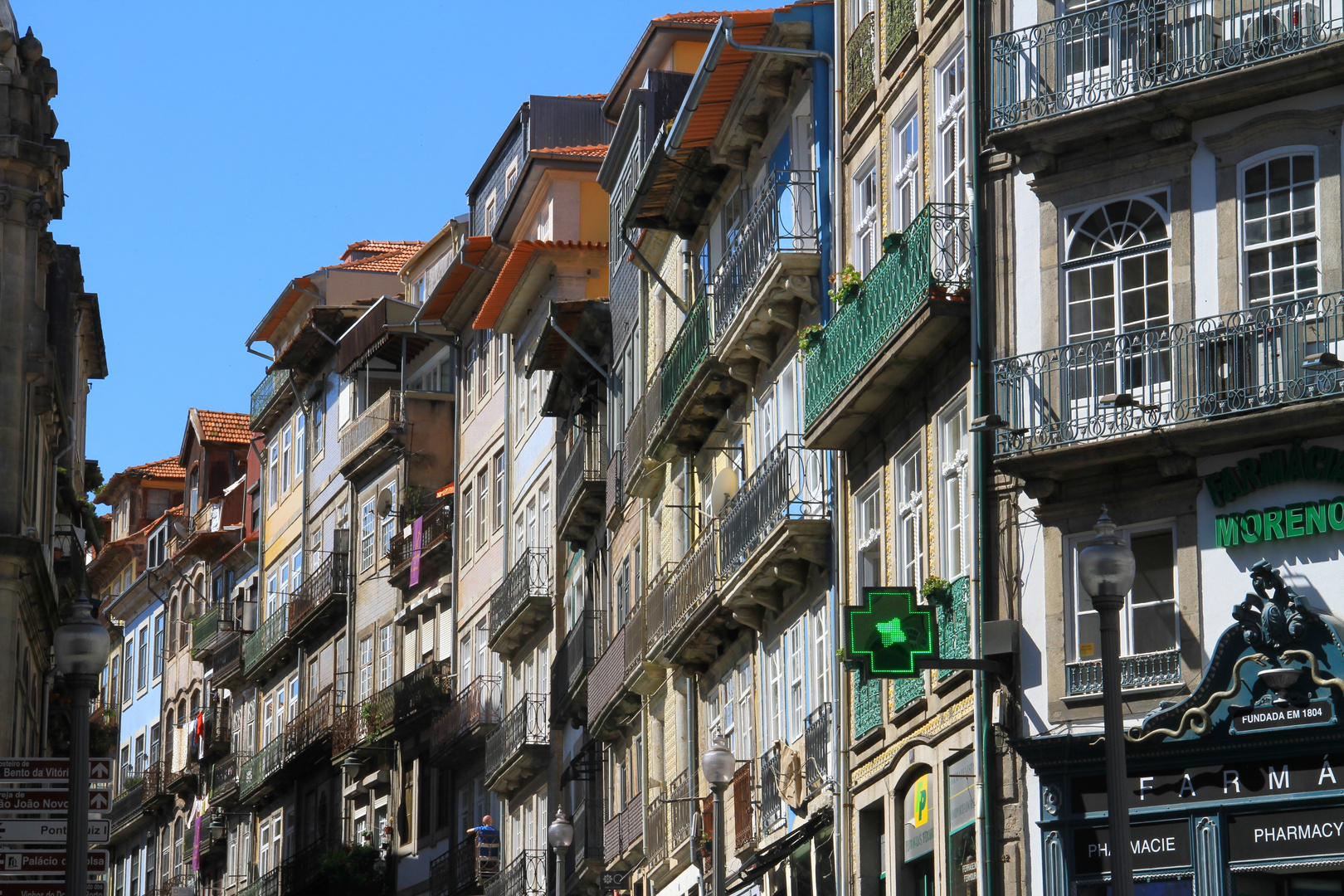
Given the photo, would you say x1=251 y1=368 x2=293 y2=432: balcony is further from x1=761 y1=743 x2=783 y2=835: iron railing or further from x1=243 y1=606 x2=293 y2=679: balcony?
x1=761 y1=743 x2=783 y2=835: iron railing

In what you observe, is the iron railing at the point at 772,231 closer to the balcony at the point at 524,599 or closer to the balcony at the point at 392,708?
the balcony at the point at 524,599

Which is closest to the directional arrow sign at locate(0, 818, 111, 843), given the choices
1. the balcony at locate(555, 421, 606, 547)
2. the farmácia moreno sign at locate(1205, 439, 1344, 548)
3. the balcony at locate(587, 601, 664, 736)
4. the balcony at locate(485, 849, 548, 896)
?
the farmácia moreno sign at locate(1205, 439, 1344, 548)

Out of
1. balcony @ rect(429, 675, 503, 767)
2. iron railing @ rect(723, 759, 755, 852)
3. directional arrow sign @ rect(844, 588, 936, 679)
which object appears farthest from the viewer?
balcony @ rect(429, 675, 503, 767)

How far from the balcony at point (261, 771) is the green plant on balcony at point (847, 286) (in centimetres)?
4146

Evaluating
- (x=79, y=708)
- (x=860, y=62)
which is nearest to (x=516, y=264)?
(x=860, y=62)

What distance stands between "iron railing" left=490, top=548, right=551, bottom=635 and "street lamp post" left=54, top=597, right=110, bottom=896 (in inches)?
1146

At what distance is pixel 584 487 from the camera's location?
45469mm

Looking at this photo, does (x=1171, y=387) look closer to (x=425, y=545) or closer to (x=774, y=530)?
(x=774, y=530)

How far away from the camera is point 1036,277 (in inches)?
958

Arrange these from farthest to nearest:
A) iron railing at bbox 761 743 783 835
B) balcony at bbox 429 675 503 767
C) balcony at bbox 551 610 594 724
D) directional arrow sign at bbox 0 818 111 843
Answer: balcony at bbox 429 675 503 767 < balcony at bbox 551 610 594 724 < iron railing at bbox 761 743 783 835 < directional arrow sign at bbox 0 818 111 843

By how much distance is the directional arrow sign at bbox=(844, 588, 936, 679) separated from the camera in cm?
2511

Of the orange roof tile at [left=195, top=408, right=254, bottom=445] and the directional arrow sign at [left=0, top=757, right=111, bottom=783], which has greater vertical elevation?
the orange roof tile at [left=195, top=408, right=254, bottom=445]

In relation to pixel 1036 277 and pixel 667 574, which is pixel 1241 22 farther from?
pixel 667 574

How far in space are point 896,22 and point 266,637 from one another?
4713 centimetres
